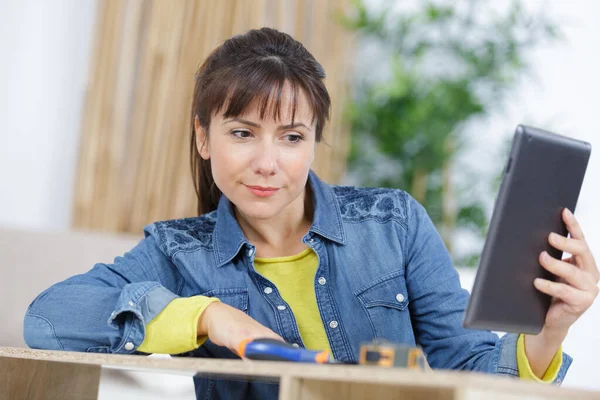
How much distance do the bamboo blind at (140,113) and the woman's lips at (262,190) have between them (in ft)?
5.90

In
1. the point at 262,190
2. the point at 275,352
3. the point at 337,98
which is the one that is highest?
the point at 337,98

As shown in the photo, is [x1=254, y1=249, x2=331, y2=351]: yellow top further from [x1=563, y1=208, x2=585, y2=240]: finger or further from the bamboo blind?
the bamboo blind

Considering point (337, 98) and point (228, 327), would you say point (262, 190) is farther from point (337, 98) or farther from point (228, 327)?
point (337, 98)

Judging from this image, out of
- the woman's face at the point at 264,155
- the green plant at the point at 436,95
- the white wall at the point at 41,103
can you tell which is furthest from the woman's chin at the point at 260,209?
the green plant at the point at 436,95

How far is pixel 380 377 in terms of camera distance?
0.71m

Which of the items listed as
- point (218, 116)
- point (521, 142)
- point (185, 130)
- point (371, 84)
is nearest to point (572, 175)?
point (521, 142)

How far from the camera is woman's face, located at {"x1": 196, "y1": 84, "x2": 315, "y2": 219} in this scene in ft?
4.46

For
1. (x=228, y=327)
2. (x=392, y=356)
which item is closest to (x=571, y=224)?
(x=392, y=356)

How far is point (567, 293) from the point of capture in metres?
1.00

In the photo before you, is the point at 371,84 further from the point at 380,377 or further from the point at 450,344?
the point at 380,377

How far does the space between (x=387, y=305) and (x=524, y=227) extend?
56cm

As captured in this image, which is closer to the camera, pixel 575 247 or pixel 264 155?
pixel 575 247

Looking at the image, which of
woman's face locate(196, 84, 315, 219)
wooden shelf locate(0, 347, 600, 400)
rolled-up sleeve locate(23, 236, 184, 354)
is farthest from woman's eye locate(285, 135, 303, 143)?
wooden shelf locate(0, 347, 600, 400)

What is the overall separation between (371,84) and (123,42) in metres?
1.14
